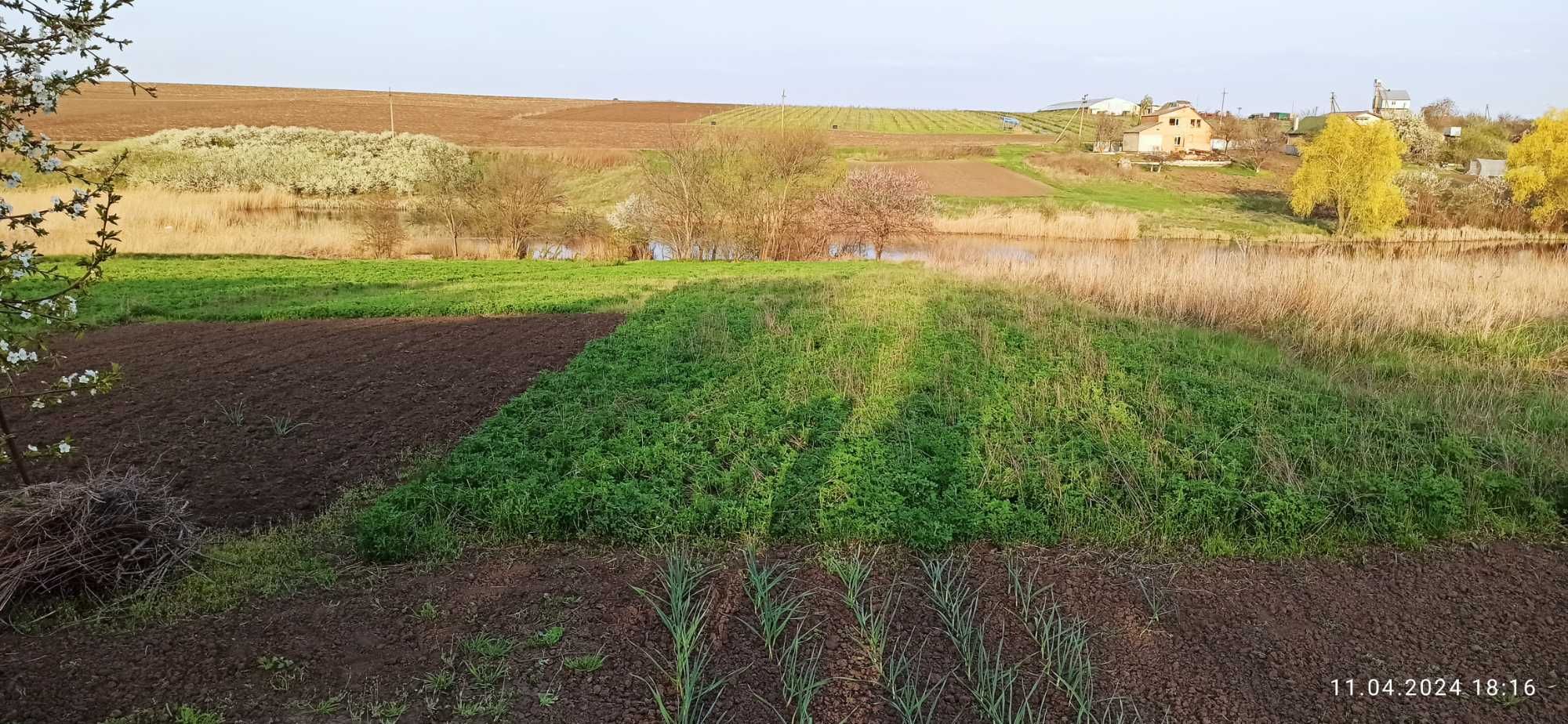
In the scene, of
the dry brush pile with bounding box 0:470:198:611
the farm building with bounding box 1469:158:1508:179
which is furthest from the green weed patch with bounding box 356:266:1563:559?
the farm building with bounding box 1469:158:1508:179

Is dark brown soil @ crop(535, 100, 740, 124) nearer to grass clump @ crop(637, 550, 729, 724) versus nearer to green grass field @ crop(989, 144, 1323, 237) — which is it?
green grass field @ crop(989, 144, 1323, 237)

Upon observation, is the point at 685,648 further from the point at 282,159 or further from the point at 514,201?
the point at 282,159

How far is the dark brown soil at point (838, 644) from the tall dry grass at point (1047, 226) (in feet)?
103

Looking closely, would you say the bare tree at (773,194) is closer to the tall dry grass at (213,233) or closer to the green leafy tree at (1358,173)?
the tall dry grass at (213,233)

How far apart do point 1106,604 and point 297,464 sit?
5.60 meters

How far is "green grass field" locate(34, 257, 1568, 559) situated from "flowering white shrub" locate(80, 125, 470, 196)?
2795 cm

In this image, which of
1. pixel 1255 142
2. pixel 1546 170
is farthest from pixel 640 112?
pixel 1546 170

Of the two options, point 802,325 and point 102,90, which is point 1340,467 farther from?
point 102,90

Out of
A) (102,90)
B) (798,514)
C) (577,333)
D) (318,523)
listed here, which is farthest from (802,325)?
(102,90)

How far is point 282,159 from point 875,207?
2922cm

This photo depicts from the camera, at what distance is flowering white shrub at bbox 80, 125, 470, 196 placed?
3509cm

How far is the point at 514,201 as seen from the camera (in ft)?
82.7

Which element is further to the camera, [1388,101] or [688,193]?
[1388,101]

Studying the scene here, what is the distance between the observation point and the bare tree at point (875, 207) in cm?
2684
